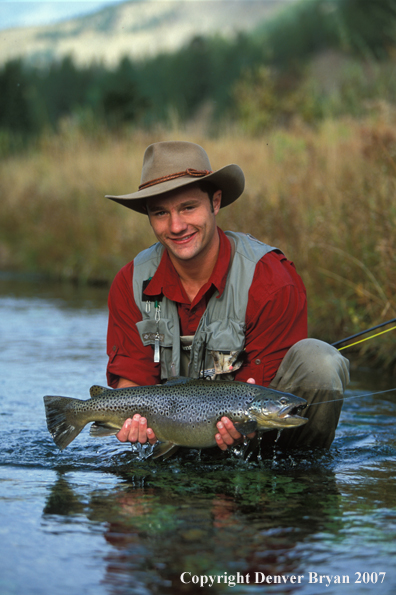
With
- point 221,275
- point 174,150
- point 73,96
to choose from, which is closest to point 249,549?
point 221,275

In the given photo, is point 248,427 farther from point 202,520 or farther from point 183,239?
point 183,239

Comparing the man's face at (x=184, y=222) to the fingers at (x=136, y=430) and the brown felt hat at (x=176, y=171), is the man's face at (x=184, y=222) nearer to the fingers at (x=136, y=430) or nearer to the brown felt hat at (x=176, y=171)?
the brown felt hat at (x=176, y=171)

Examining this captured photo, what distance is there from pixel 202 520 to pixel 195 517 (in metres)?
0.04

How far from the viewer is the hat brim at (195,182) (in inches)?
142

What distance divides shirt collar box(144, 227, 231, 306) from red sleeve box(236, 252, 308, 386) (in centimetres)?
16

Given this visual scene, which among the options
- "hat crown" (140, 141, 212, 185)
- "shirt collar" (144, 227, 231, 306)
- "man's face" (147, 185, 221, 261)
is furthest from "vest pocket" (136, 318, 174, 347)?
"hat crown" (140, 141, 212, 185)

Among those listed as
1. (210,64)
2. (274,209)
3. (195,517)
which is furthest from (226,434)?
(210,64)

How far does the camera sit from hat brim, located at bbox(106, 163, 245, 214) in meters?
3.60

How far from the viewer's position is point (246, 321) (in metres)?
3.74

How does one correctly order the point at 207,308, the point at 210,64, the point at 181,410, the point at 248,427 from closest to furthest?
the point at 248,427 < the point at 181,410 < the point at 207,308 < the point at 210,64

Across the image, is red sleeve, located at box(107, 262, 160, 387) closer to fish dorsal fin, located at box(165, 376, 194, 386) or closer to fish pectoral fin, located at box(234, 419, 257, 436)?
fish dorsal fin, located at box(165, 376, 194, 386)

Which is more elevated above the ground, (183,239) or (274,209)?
(274,209)

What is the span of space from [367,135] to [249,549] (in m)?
5.25

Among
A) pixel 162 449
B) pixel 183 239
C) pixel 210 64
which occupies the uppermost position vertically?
pixel 210 64
